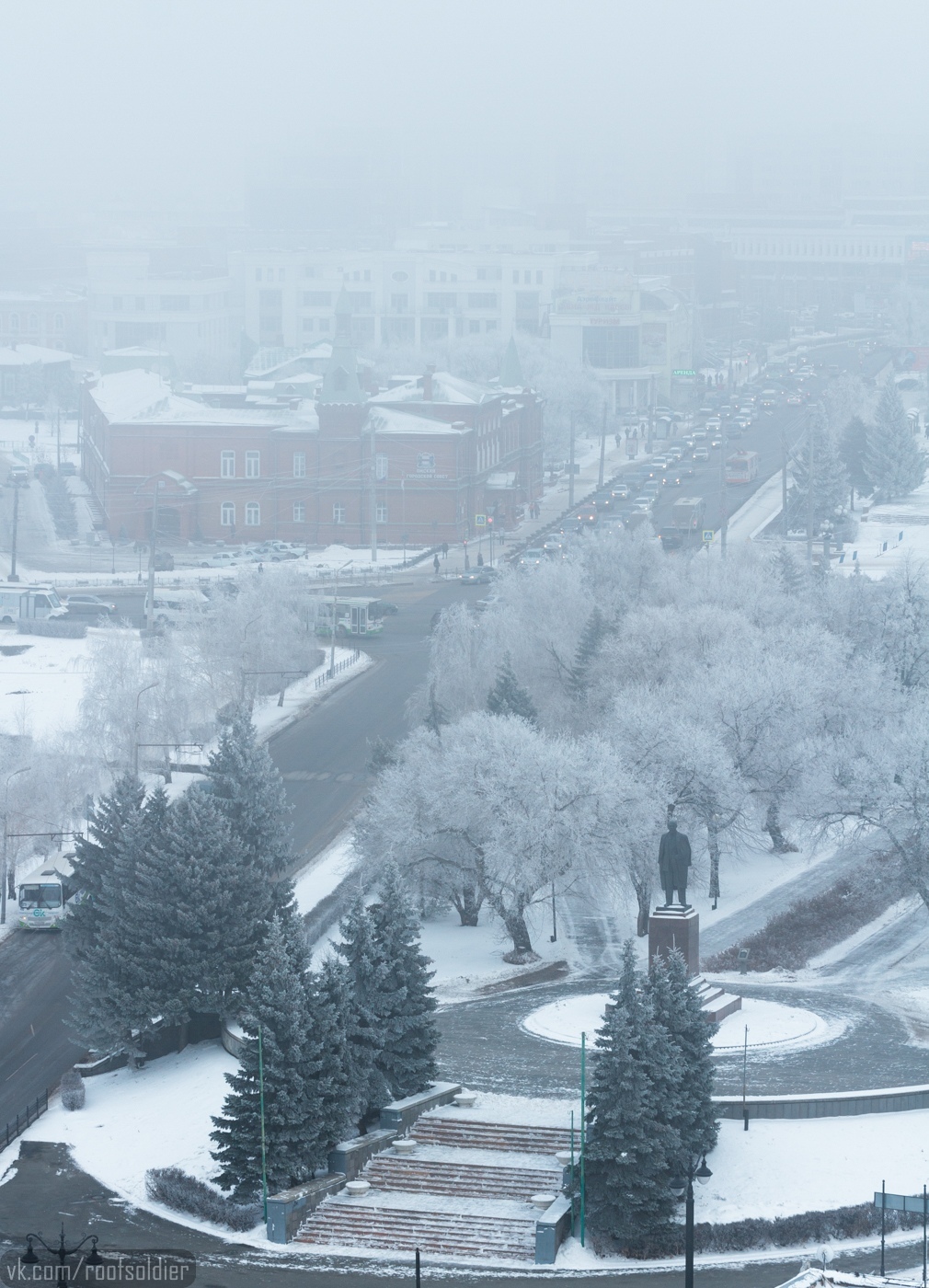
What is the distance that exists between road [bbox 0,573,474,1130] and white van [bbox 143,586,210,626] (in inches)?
212

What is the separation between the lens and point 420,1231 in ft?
94.9

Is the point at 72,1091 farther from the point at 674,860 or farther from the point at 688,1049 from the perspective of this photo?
the point at 688,1049

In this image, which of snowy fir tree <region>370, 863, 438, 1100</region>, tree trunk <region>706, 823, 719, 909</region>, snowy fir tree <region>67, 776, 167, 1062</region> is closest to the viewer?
snowy fir tree <region>370, 863, 438, 1100</region>

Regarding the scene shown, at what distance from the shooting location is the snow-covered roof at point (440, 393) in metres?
93.6

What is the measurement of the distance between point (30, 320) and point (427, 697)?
455 feet

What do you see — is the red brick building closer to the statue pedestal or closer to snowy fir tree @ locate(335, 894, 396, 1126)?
the statue pedestal

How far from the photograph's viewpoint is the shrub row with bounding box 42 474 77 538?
96.2 metres

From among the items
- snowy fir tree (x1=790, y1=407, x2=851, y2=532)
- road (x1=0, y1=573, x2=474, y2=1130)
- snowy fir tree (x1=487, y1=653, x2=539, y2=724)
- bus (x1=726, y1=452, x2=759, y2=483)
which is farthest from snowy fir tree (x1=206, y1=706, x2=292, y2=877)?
bus (x1=726, y1=452, x2=759, y2=483)

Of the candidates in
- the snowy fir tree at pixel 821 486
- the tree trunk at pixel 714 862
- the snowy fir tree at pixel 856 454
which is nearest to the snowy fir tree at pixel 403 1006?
the tree trunk at pixel 714 862

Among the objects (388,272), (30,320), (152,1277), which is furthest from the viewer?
(30,320)

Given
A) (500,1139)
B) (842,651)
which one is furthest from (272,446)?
(500,1139)

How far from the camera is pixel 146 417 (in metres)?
94.3

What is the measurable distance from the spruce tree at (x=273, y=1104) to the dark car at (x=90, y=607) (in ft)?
148

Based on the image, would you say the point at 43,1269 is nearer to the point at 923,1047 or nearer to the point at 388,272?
the point at 923,1047
